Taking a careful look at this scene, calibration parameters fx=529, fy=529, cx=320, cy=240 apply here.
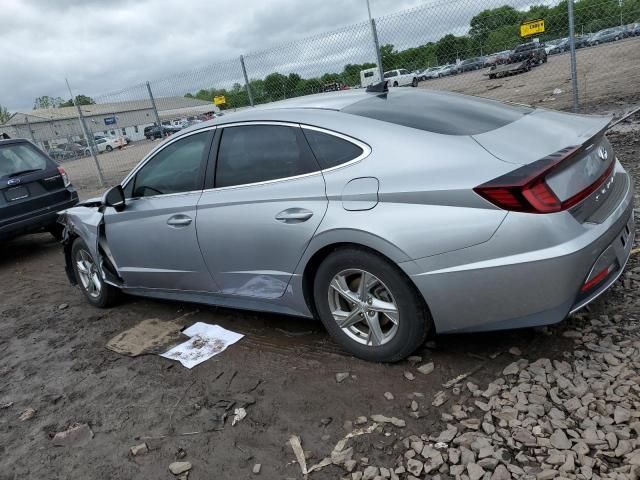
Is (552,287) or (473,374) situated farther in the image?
(473,374)

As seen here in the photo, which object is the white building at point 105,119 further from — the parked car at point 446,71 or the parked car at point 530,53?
the parked car at point 530,53

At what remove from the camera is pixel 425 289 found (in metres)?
2.75

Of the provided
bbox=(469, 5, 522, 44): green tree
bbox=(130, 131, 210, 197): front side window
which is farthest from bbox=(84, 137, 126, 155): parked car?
bbox=(130, 131, 210, 197): front side window

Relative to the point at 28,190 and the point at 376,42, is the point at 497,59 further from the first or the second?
the point at 28,190

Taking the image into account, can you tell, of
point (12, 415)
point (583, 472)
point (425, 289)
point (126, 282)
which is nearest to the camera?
point (583, 472)

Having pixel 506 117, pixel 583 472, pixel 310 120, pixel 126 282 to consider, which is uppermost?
Answer: pixel 310 120

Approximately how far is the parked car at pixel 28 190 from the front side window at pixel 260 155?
15.8 feet

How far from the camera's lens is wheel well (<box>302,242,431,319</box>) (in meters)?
2.84

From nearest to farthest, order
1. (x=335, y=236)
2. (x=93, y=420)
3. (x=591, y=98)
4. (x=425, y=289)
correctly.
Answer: (x=425, y=289), (x=335, y=236), (x=93, y=420), (x=591, y=98)

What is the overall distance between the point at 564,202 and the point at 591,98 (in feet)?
37.3

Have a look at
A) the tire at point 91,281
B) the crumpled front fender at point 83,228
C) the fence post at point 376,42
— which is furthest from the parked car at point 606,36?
the tire at point 91,281

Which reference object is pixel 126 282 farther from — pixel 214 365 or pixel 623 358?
pixel 623 358

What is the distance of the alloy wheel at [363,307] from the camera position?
298cm

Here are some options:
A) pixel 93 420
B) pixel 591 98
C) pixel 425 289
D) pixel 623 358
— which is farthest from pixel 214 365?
pixel 591 98
